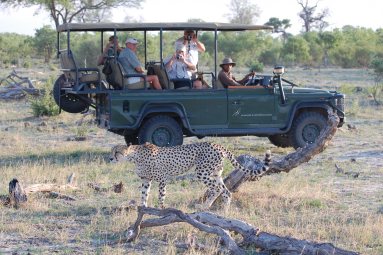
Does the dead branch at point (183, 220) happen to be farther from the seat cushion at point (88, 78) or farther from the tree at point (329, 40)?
the tree at point (329, 40)

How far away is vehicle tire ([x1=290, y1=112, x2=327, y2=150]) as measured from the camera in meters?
8.91

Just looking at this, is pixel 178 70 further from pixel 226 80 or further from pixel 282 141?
pixel 282 141

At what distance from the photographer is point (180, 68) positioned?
859 centimetres

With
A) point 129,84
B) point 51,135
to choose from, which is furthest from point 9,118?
point 129,84

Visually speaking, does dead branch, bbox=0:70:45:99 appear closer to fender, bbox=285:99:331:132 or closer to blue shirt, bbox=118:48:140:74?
blue shirt, bbox=118:48:140:74

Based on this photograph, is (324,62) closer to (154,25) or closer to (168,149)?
(154,25)

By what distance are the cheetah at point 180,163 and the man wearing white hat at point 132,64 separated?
2651mm

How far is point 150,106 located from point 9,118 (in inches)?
266

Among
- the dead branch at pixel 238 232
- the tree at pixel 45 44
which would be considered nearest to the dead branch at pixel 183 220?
the dead branch at pixel 238 232

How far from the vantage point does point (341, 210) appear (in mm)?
5793

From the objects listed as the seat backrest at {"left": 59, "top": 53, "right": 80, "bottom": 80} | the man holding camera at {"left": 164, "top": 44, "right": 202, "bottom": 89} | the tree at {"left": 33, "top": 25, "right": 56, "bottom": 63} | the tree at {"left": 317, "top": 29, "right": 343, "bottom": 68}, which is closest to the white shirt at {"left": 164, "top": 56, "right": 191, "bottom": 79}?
the man holding camera at {"left": 164, "top": 44, "right": 202, "bottom": 89}

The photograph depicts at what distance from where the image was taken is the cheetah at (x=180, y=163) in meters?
5.72

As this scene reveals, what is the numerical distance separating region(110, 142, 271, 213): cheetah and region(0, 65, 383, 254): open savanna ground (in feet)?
1.00

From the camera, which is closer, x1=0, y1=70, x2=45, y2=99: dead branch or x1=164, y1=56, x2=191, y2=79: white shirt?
x1=164, y1=56, x2=191, y2=79: white shirt
